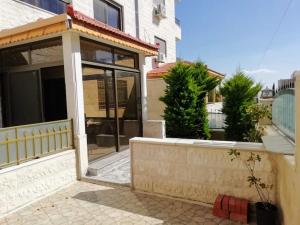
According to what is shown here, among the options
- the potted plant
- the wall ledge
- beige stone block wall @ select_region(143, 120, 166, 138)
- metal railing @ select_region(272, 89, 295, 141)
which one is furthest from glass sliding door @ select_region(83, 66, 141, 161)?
metal railing @ select_region(272, 89, 295, 141)

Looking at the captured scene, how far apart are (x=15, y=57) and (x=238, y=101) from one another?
8255mm

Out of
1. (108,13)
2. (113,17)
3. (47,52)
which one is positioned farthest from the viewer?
(113,17)

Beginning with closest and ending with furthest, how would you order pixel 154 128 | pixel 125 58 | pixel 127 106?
1. pixel 125 58
2. pixel 127 106
3. pixel 154 128

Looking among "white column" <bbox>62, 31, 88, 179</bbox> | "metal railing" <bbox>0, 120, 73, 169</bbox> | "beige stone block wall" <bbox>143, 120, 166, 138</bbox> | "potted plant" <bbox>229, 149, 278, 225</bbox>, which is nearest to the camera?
"potted plant" <bbox>229, 149, 278, 225</bbox>

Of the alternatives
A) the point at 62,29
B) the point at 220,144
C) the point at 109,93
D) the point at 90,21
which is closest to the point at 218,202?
the point at 220,144

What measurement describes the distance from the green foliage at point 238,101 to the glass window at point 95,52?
200 inches

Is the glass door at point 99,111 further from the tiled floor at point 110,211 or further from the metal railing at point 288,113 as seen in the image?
the metal railing at point 288,113

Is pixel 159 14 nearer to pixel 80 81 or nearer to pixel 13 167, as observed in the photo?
pixel 80 81

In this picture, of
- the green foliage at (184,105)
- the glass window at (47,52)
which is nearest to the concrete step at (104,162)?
the green foliage at (184,105)

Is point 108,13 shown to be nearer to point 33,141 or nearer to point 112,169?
point 112,169

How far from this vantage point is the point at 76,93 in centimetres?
597

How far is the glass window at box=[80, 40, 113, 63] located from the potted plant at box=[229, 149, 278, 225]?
4.61 m

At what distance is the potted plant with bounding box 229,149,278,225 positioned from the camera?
11.6ft

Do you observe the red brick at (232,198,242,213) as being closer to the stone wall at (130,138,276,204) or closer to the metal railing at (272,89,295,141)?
the stone wall at (130,138,276,204)
